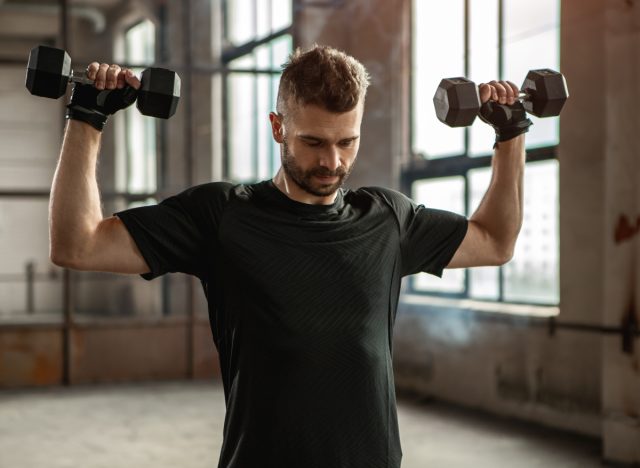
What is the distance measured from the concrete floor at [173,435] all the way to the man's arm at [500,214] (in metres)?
2.36

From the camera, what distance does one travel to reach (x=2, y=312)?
426 inches

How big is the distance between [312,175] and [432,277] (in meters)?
4.10

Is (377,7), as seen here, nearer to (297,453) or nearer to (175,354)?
(175,354)

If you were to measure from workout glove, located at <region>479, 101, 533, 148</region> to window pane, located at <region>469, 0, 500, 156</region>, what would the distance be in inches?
125

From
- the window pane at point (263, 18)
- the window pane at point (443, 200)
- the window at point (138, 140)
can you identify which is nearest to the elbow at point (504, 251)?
the window pane at point (443, 200)

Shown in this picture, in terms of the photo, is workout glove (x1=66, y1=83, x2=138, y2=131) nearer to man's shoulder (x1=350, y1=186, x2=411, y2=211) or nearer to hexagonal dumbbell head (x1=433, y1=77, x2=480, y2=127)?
man's shoulder (x1=350, y1=186, x2=411, y2=211)

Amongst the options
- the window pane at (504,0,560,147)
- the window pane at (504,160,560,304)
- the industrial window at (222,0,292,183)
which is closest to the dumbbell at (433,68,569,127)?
the window pane at (504,0,560,147)

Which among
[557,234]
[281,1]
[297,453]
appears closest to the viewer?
[297,453]

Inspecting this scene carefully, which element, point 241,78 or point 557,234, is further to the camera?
point 241,78

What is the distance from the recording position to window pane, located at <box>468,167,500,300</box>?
4.86 metres

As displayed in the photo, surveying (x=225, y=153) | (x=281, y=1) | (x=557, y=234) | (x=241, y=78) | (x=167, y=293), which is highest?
(x=281, y=1)

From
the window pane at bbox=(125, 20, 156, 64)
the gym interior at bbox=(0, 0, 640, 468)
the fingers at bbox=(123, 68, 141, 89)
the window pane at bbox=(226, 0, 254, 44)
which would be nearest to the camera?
the fingers at bbox=(123, 68, 141, 89)

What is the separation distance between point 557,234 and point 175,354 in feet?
9.83

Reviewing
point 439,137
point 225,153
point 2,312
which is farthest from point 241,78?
point 2,312
